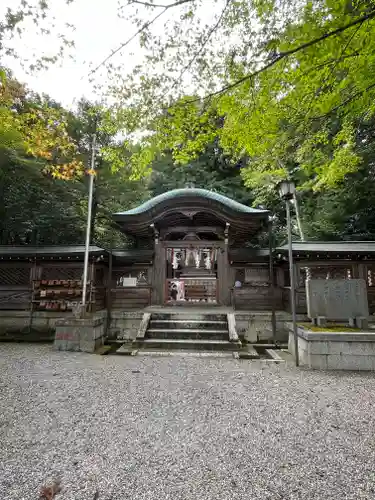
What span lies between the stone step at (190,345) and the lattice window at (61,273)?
445 cm

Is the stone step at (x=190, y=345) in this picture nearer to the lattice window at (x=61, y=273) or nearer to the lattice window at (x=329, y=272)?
the lattice window at (x=329, y=272)

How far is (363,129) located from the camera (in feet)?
37.9

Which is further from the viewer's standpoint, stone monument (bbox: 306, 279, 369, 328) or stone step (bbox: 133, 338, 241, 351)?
stone step (bbox: 133, 338, 241, 351)

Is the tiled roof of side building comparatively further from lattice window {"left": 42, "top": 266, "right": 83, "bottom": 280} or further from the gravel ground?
lattice window {"left": 42, "top": 266, "right": 83, "bottom": 280}

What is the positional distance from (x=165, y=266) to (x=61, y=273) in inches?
162

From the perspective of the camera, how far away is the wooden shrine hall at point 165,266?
9156 mm

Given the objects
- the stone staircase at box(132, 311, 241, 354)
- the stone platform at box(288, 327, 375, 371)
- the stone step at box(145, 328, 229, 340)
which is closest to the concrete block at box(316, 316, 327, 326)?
the stone platform at box(288, 327, 375, 371)

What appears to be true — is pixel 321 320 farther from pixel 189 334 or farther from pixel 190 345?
pixel 189 334

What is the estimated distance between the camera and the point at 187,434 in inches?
108

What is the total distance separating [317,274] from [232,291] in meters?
3.29

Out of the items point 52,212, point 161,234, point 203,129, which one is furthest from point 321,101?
point 52,212

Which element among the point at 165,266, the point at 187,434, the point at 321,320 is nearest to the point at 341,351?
the point at 321,320

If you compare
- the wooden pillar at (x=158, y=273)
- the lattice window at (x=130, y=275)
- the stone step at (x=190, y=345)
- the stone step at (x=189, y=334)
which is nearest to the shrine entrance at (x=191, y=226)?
the wooden pillar at (x=158, y=273)

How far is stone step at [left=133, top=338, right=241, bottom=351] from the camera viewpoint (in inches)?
261
